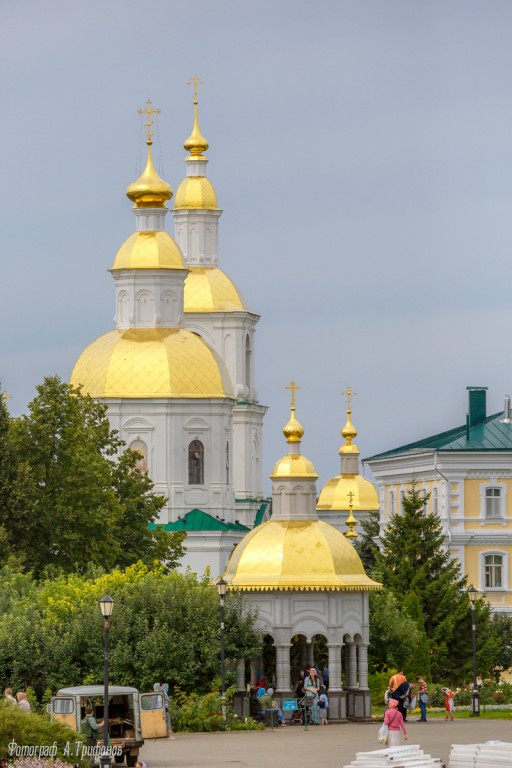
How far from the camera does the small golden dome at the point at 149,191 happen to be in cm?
9569

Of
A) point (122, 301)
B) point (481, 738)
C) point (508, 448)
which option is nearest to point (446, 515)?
point (508, 448)

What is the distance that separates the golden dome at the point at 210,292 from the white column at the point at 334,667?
5450cm

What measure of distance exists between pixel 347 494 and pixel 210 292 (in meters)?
13.4

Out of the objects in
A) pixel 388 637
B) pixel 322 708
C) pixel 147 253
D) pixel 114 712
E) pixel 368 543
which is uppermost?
pixel 147 253

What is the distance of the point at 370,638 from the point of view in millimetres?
59438

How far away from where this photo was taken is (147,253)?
95688mm

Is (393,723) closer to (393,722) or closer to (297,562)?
(393,722)

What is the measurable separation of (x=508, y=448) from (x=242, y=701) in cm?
3616

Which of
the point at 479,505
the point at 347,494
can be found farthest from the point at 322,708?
the point at 347,494

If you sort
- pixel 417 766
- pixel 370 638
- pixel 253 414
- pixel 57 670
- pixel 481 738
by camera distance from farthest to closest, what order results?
pixel 253 414, pixel 370 638, pixel 57 670, pixel 481 738, pixel 417 766

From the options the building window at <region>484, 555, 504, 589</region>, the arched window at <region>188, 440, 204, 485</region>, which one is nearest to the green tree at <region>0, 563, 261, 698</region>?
the building window at <region>484, 555, 504, 589</region>

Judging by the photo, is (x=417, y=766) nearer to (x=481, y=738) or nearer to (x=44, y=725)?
(x=44, y=725)

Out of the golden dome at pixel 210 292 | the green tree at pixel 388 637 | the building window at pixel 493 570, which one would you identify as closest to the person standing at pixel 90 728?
the green tree at pixel 388 637

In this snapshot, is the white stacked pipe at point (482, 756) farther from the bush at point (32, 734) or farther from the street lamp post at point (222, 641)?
the street lamp post at point (222, 641)
